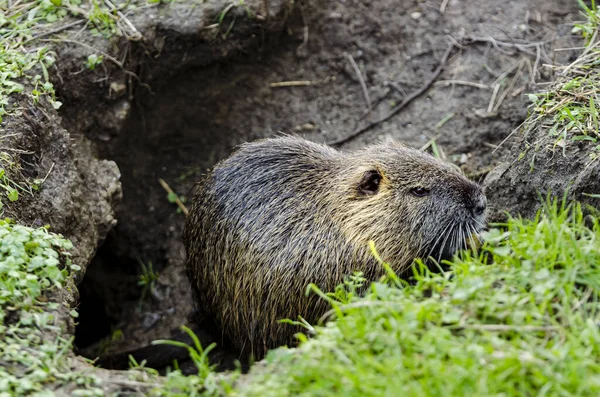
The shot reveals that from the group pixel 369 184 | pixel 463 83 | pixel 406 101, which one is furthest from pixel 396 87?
pixel 369 184

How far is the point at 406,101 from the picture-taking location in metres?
5.79

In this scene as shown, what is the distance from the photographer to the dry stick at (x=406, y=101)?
228 inches

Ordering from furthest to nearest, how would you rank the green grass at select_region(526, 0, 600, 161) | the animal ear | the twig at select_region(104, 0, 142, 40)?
1. the twig at select_region(104, 0, 142, 40)
2. the animal ear
3. the green grass at select_region(526, 0, 600, 161)

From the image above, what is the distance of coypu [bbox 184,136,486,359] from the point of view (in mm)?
4074

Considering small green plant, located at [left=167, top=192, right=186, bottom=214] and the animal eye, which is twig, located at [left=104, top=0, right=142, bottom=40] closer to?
small green plant, located at [left=167, top=192, right=186, bottom=214]

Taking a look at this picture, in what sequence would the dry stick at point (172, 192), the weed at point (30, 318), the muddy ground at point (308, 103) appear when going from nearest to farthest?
the weed at point (30, 318) < the muddy ground at point (308, 103) < the dry stick at point (172, 192)

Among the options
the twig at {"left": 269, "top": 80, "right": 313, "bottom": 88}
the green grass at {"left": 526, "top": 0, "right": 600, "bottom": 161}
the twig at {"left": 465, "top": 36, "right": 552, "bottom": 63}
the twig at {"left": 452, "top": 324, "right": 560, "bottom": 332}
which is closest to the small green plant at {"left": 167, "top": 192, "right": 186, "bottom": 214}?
the twig at {"left": 269, "top": 80, "right": 313, "bottom": 88}

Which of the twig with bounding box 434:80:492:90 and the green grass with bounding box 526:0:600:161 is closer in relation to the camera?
the green grass with bounding box 526:0:600:161

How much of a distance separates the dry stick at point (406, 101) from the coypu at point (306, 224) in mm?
1360

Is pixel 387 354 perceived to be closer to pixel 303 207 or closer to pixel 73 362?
pixel 73 362

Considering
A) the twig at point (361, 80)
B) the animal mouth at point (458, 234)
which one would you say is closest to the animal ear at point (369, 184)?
the animal mouth at point (458, 234)

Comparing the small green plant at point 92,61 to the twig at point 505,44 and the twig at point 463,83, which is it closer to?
the twig at point 463,83

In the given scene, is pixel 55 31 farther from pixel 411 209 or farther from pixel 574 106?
pixel 574 106

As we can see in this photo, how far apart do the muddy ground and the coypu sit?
1193 millimetres
